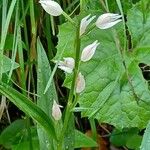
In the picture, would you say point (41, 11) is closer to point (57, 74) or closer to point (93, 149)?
point (57, 74)

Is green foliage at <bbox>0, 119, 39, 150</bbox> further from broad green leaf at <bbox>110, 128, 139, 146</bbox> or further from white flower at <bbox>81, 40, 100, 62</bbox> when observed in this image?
white flower at <bbox>81, 40, 100, 62</bbox>

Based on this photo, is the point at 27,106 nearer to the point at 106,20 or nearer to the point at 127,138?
the point at 106,20

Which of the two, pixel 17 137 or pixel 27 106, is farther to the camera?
pixel 17 137

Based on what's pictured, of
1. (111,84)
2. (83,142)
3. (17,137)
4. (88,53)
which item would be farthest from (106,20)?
(17,137)

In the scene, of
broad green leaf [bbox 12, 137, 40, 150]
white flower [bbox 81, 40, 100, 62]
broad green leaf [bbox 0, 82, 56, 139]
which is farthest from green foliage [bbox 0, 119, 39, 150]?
white flower [bbox 81, 40, 100, 62]

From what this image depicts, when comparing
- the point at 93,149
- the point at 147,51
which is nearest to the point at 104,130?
the point at 93,149

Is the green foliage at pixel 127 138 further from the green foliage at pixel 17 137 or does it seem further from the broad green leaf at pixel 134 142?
the green foliage at pixel 17 137
